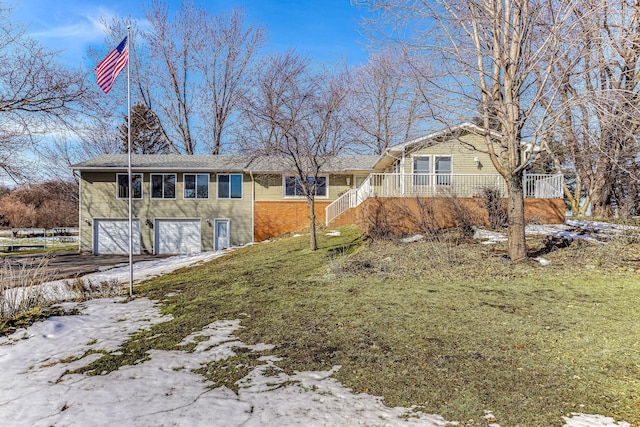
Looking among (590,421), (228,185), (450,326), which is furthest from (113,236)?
(590,421)

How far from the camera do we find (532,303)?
578cm

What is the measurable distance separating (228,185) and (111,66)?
13.1m

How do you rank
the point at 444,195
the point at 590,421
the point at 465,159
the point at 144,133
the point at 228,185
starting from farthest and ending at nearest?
the point at 144,133 → the point at 228,185 → the point at 465,159 → the point at 444,195 → the point at 590,421

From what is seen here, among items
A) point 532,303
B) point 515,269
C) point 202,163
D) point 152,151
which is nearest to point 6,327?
point 532,303

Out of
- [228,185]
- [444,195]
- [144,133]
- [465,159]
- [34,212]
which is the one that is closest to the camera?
[444,195]

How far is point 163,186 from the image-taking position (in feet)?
69.9

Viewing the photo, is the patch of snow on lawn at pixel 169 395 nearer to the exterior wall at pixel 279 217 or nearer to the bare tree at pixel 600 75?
the bare tree at pixel 600 75

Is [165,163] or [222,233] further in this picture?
[165,163]

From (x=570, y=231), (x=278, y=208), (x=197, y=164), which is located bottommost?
(x=570, y=231)

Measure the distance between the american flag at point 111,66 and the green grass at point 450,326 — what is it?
181 inches

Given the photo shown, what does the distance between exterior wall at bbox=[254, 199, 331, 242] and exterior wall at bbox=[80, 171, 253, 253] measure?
0.50m

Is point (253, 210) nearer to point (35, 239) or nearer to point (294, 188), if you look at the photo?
point (294, 188)

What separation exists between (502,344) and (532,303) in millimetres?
1829

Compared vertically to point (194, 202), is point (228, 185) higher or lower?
higher
